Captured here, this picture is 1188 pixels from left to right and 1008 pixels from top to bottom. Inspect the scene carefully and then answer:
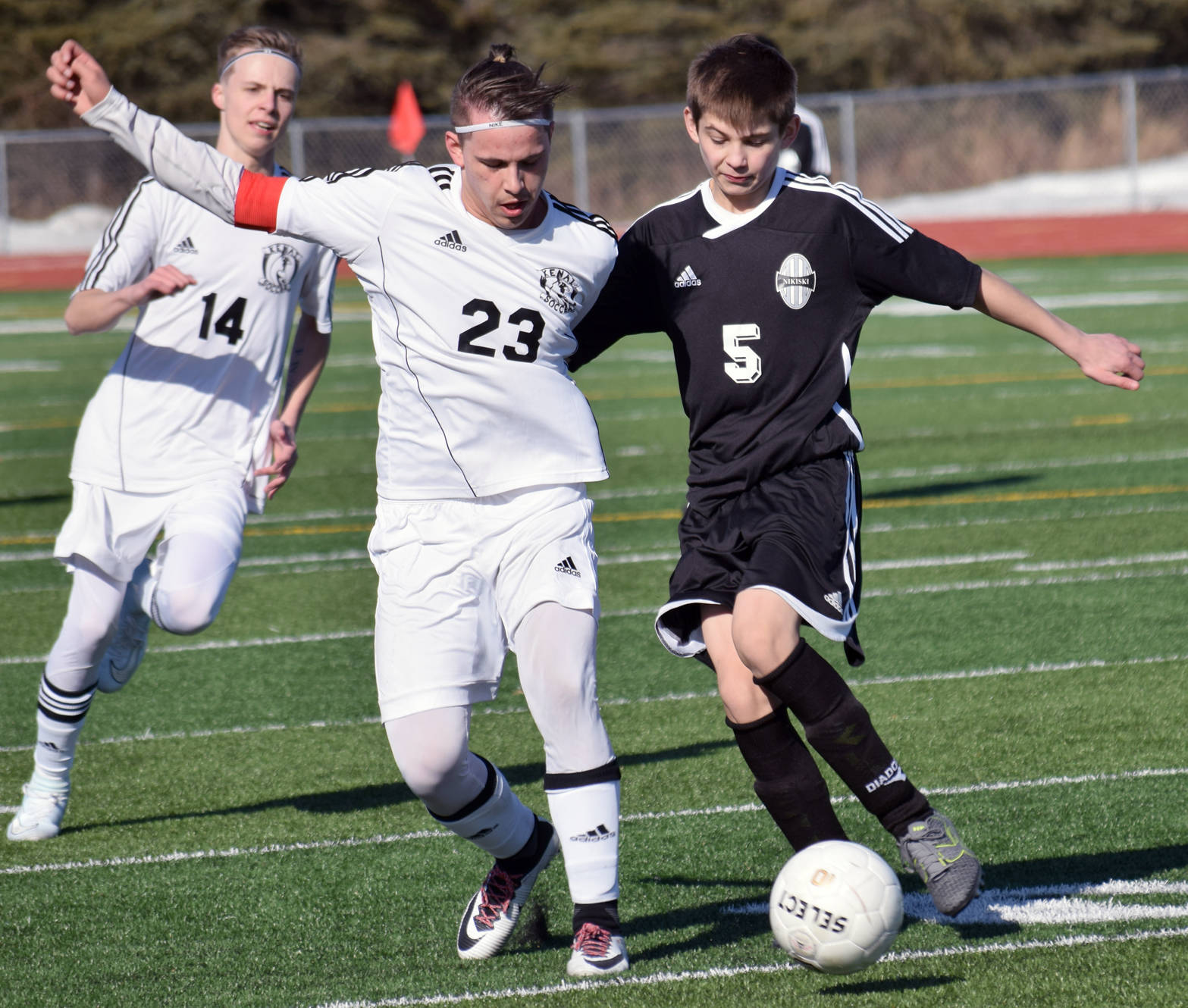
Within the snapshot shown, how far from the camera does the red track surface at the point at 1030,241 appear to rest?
91.9 feet

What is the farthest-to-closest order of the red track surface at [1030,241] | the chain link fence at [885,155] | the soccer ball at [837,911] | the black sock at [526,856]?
the chain link fence at [885,155], the red track surface at [1030,241], the black sock at [526,856], the soccer ball at [837,911]

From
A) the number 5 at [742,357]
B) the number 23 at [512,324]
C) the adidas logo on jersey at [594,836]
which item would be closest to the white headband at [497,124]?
the number 23 at [512,324]

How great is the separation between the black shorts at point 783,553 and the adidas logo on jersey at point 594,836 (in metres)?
0.52

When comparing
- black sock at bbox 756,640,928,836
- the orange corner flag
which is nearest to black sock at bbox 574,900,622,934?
black sock at bbox 756,640,928,836

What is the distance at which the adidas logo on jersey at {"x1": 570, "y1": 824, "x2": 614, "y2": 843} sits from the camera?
3898 millimetres

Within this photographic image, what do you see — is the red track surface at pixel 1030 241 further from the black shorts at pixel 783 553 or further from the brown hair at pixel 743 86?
the black shorts at pixel 783 553

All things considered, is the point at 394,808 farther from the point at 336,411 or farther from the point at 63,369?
the point at 63,369

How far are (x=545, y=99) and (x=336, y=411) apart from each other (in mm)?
11392

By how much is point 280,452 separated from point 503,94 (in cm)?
197

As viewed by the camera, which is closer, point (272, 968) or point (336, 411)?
point (272, 968)

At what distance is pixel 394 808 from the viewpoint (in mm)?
5469

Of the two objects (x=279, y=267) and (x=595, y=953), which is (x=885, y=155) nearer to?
(x=279, y=267)

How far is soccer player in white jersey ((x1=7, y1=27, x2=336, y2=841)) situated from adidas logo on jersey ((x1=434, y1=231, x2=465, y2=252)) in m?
1.41

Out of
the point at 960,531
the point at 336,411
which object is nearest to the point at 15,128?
the point at 336,411
